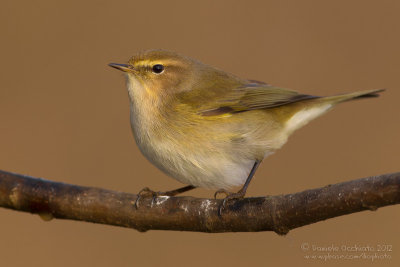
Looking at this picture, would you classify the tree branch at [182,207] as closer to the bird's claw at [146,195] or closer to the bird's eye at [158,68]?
the bird's claw at [146,195]

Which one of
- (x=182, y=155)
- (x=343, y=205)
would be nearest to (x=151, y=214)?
(x=182, y=155)

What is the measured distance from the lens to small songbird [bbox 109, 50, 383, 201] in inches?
117

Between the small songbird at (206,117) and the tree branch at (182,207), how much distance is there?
0.38m

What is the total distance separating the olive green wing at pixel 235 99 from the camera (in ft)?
10.3

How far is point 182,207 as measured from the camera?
256cm

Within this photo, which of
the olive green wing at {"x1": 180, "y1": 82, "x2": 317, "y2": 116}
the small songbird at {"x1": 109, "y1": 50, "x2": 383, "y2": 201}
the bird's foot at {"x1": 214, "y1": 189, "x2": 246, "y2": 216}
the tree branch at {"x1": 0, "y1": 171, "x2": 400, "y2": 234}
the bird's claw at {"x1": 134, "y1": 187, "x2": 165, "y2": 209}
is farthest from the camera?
the olive green wing at {"x1": 180, "y1": 82, "x2": 317, "y2": 116}

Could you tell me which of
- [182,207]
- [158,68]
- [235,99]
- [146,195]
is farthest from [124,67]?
[182,207]

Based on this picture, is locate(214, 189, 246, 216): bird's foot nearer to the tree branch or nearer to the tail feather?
the tree branch

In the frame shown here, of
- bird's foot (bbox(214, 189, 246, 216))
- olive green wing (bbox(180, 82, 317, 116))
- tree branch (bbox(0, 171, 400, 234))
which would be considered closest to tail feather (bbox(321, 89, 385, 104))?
olive green wing (bbox(180, 82, 317, 116))

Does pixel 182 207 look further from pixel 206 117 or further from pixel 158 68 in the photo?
pixel 158 68

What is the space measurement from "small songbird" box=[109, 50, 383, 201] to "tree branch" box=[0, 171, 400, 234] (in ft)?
1.25

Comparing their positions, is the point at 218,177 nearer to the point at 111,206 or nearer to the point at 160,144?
the point at 160,144

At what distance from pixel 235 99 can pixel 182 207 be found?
3.24 ft

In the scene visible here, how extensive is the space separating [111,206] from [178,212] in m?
0.38
